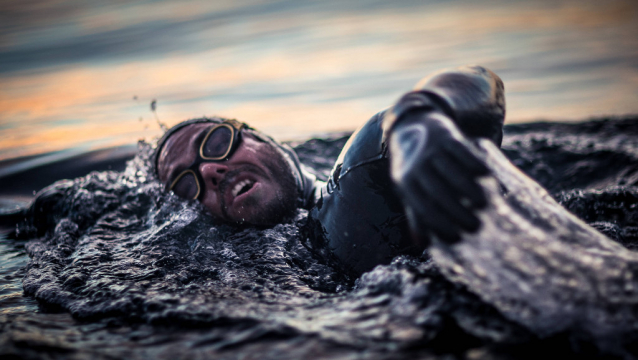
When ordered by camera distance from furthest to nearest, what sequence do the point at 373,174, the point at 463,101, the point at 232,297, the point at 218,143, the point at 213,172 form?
the point at 218,143
the point at 213,172
the point at 373,174
the point at 232,297
the point at 463,101

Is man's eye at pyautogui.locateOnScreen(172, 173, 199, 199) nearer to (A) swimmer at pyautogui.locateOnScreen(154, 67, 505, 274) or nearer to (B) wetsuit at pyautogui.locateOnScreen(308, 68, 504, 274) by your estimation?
(A) swimmer at pyautogui.locateOnScreen(154, 67, 505, 274)

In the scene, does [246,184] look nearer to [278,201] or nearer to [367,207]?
[278,201]

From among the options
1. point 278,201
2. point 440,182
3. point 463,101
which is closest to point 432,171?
point 440,182

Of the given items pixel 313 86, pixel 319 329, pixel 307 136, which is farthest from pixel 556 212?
pixel 313 86

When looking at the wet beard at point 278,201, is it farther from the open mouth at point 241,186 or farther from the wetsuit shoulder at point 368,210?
the wetsuit shoulder at point 368,210

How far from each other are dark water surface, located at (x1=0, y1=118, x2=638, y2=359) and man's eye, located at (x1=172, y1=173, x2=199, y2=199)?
3.0 inches

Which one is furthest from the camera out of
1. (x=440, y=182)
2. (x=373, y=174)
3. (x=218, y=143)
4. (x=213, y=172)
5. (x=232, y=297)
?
(x=218, y=143)

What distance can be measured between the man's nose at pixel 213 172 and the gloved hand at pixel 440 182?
4.87 feet

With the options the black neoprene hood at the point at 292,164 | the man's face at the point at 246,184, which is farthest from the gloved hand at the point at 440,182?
the black neoprene hood at the point at 292,164

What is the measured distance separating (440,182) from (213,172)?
1.62m

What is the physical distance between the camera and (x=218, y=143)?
2527mm

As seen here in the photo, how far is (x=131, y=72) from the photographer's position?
24.5ft

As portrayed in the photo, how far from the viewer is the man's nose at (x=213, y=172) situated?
7.95 ft

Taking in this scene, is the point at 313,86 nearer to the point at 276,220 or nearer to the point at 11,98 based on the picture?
the point at 11,98
